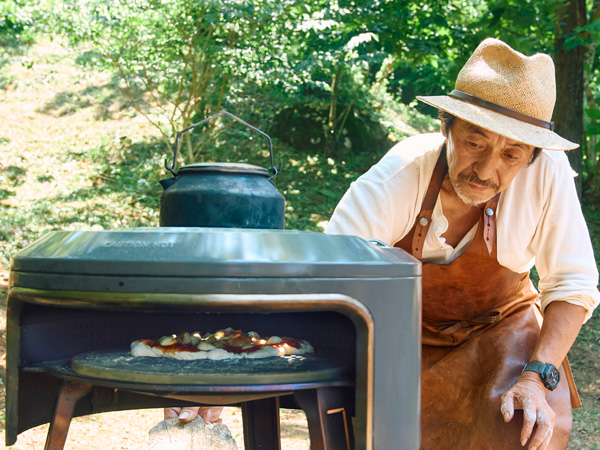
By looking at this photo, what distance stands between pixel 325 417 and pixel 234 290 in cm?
43

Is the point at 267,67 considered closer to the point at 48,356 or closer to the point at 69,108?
the point at 69,108

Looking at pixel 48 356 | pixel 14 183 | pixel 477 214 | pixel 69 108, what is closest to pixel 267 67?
pixel 14 183

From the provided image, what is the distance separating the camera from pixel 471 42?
7219 mm

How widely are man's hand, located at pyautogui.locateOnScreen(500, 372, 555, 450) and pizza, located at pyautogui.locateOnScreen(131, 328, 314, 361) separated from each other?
2.27ft

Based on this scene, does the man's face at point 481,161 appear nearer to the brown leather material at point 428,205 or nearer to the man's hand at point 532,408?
the brown leather material at point 428,205

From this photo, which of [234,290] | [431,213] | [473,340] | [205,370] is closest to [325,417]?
[205,370]

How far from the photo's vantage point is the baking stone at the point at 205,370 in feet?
4.74

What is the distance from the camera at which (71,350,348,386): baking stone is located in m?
1.44

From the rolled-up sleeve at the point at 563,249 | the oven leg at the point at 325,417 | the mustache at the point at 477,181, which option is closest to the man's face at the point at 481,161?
the mustache at the point at 477,181

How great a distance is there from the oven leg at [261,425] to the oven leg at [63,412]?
682 mm

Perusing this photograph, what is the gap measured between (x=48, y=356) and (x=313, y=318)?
2.56 feet

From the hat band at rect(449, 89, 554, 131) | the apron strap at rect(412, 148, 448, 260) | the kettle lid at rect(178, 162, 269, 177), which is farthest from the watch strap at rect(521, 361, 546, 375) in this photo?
the kettle lid at rect(178, 162, 269, 177)

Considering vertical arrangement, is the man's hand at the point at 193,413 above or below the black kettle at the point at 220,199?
below

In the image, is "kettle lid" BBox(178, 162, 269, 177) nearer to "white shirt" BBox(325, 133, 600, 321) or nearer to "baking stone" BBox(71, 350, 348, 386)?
"white shirt" BBox(325, 133, 600, 321)
